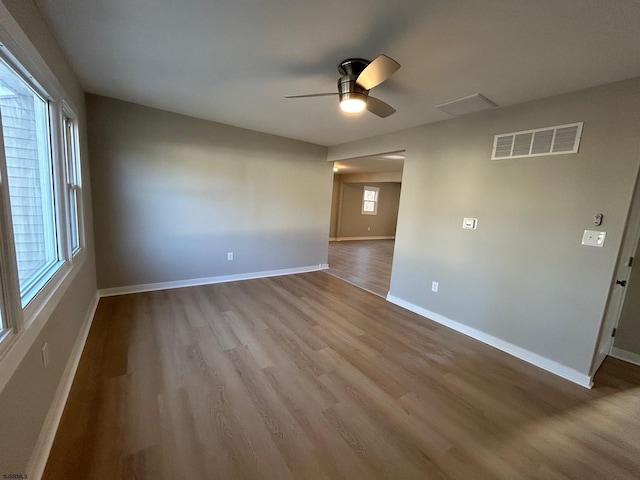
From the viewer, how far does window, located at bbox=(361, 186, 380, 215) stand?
9516 millimetres

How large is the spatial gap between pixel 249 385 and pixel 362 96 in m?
2.31

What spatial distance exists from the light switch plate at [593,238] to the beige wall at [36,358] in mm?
3576

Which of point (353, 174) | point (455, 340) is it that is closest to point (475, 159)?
point (455, 340)

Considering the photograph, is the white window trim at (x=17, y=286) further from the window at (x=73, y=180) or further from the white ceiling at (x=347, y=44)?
the window at (x=73, y=180)

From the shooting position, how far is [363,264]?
6004 mm

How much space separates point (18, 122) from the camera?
4.83 feet

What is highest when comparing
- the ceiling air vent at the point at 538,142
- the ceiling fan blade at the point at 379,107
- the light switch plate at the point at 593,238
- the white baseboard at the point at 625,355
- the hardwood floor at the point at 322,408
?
the ceiling fan blade at the point at 379,107

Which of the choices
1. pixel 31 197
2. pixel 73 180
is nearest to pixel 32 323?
pixel 31 197

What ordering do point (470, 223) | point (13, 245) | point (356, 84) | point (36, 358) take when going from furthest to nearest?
1. point (470, 223)
2. point (356, 84)
3. point (36, 358)
4. point (13, 245)

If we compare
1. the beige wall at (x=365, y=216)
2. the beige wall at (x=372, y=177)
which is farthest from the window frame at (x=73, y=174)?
the beige wall at (x=365, y=216)

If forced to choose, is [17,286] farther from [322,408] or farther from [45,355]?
[322,408]

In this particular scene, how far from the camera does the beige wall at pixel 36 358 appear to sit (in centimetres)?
99

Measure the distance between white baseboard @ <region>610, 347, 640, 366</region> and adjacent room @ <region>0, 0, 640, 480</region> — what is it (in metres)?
0.03

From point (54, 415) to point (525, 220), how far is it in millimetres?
3812
